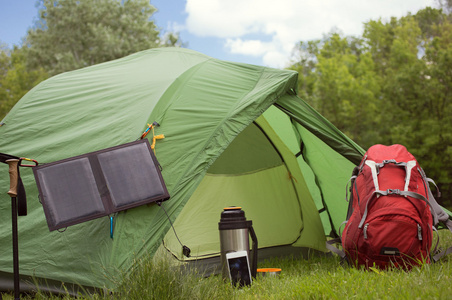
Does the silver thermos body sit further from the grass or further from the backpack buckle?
the backpack buckle

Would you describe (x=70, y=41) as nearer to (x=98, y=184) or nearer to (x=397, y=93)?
(x=397, y=93)

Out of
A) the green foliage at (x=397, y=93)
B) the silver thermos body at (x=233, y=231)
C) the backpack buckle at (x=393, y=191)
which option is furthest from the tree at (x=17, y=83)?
the backpack buckle at (x=393, y=191)

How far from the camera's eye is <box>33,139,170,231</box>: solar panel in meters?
3.33

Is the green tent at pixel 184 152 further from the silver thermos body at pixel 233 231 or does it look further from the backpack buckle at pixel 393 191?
the backpack buckle at pixel 393 191

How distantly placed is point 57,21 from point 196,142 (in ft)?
71.6

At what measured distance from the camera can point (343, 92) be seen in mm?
20750

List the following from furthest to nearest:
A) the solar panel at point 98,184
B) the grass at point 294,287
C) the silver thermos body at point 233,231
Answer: the silver thermos body at point 233,231, the solar panel at point 98,184, the grass at point 294,287

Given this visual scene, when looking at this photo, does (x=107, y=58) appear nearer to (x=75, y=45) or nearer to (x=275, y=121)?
(x=75, y=45)

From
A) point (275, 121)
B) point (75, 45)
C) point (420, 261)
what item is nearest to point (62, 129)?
point (275, 121)

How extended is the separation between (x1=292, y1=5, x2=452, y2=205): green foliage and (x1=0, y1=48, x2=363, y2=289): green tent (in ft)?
39.0

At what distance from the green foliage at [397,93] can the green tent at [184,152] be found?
1189cm

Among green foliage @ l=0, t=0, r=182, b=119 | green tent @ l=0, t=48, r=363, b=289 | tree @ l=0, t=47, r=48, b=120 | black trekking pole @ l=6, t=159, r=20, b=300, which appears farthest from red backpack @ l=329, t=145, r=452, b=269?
tree @ l=0, t=47, r=48, b=120

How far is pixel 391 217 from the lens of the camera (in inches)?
134

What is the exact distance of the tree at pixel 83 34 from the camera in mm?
22109
